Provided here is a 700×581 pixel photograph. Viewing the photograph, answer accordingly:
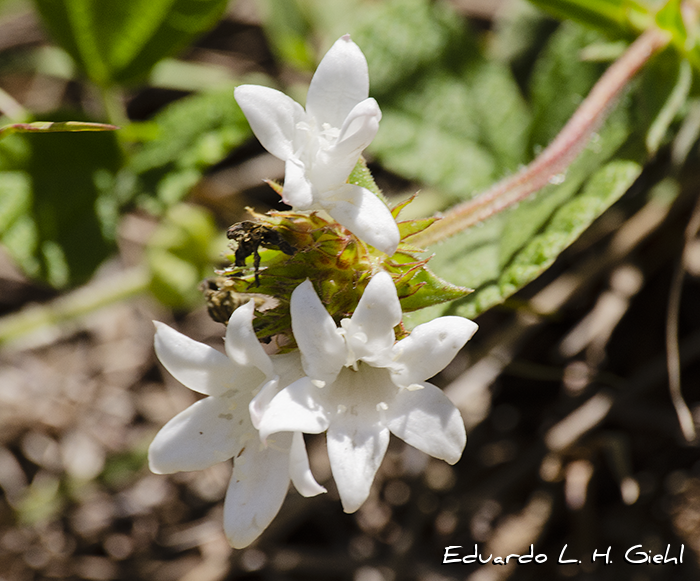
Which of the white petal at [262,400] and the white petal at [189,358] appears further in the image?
the white petal at [189,358]

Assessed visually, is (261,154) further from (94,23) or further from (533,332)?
(533,332)

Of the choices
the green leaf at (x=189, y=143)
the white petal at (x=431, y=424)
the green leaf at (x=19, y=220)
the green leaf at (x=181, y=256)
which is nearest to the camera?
the white petal at (x=431, y=424)

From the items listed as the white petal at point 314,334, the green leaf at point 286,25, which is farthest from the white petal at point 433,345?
the green leaf at point 286,25

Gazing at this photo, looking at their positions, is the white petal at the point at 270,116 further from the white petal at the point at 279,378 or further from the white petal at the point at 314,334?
the white petal at the point at 279,378

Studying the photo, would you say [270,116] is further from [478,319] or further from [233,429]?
[478,319]

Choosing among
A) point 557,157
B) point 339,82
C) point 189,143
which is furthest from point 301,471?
point 189,143

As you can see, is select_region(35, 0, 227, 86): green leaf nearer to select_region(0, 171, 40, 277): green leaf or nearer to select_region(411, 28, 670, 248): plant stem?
select_region(0, 171, 40, 277): green leaf

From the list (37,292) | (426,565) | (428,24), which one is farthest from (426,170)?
(37,292)
